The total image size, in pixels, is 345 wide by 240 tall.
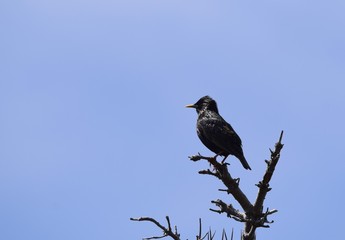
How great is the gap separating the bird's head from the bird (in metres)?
0.11

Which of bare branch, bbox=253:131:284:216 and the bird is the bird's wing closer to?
the bird

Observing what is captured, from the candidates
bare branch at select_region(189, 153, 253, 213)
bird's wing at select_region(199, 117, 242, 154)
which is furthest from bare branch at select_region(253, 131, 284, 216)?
bird's wing at select_region(199, 117, 242, 154)

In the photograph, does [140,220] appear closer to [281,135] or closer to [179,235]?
[179,235]

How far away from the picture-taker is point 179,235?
18.6 ft

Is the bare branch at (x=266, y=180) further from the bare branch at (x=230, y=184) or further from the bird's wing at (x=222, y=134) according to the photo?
the bird's wing at (x=222, y=134)

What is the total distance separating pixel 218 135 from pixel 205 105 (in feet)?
5.43

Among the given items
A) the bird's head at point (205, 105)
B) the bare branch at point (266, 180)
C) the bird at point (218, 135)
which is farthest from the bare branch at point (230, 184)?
the bird's head at point (205, 105)

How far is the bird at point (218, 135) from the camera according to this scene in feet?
29.4

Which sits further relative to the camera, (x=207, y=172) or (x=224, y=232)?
(x=207, y=172)

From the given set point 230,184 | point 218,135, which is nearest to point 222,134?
point 218,135

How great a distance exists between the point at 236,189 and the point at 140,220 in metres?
1.34

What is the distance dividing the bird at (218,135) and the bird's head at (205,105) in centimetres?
11

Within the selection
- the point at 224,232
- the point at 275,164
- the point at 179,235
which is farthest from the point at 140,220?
the point at 275,164

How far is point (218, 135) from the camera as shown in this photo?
9.32 metres
